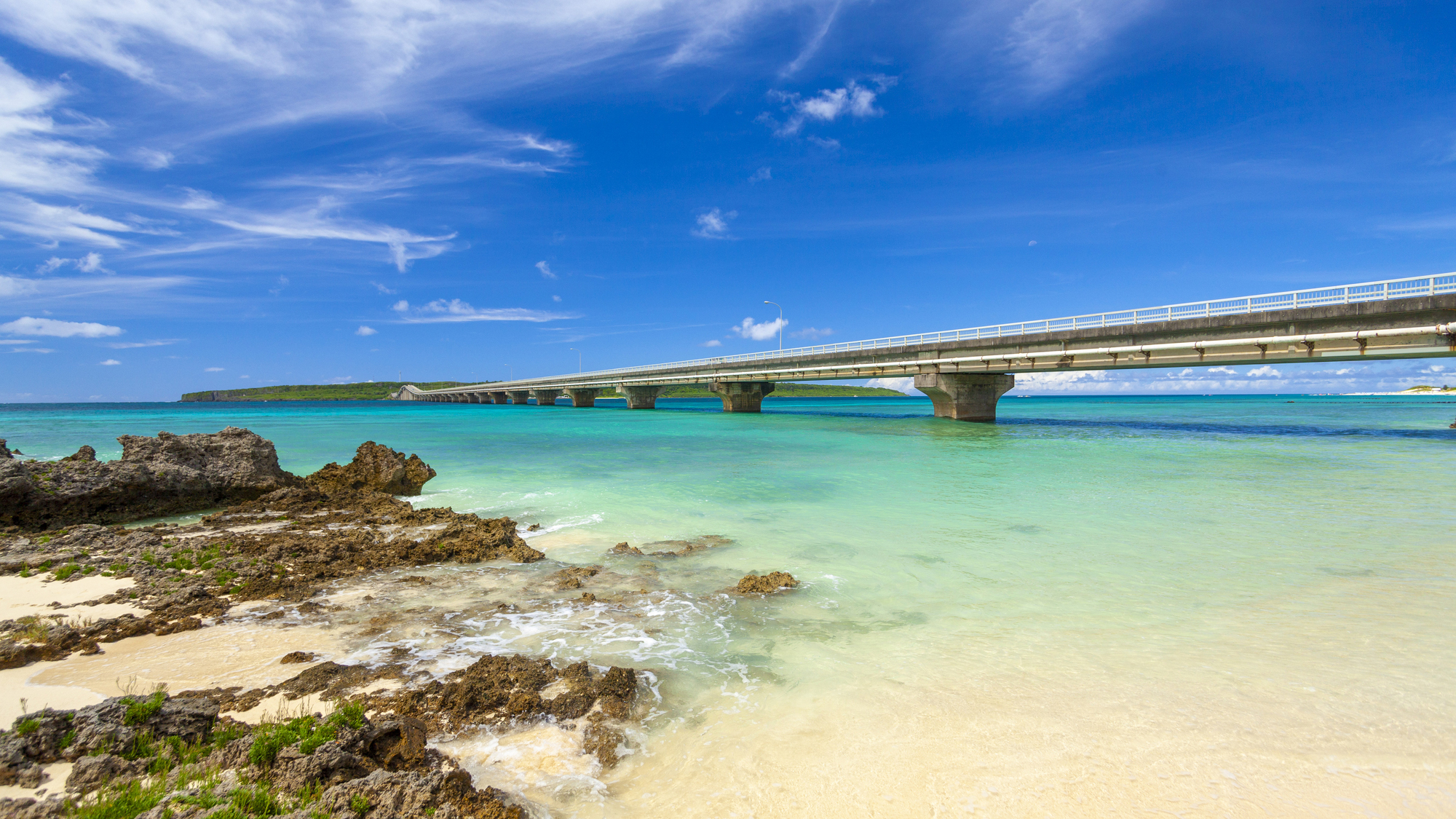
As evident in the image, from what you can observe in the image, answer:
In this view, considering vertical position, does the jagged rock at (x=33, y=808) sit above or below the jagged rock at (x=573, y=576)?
above

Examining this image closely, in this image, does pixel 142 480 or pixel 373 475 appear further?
pixel 373 475

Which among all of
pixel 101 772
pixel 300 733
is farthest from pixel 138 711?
pixel 300 733

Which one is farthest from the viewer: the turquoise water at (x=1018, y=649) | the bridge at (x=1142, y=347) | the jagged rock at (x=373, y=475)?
the bridge at (x=1142, y=347)

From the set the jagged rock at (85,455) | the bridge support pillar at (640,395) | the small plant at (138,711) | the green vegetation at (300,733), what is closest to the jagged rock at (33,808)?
the small plant at (138,711)

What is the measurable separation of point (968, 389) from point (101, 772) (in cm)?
4849

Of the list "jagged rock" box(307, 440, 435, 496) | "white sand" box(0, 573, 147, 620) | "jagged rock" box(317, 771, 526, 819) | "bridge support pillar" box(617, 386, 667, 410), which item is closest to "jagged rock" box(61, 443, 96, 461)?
"jagged rock" box(307, 440, 435, 496)

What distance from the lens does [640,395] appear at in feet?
306

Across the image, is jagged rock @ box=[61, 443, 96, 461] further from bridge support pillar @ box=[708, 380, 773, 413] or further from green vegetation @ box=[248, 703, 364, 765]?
bridge support pillar @ box=[708, 380, 773, 413]

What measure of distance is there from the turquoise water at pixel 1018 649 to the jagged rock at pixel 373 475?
4.59ft

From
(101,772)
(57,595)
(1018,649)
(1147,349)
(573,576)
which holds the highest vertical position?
(1147,349)

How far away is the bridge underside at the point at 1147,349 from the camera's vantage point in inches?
1062

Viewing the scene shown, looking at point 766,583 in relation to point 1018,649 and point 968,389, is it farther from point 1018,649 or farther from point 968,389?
point 968,389

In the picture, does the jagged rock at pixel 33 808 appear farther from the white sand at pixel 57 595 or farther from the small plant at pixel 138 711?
the white sand at pixel 57 595

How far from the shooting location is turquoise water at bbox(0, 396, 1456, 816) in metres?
3.90
